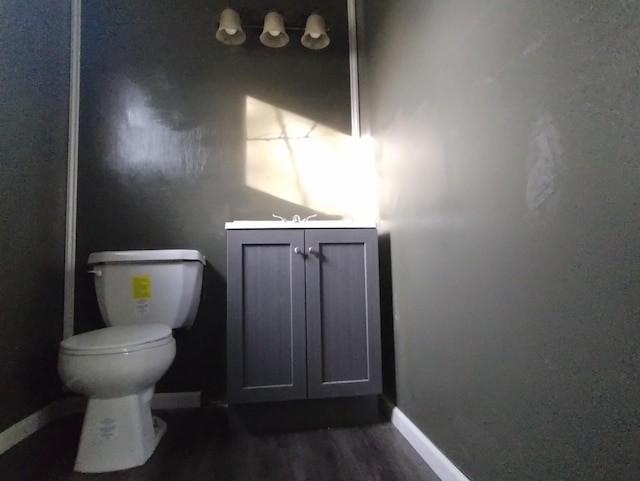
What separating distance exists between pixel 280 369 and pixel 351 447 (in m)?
0.37

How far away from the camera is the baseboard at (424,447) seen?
1.07 m

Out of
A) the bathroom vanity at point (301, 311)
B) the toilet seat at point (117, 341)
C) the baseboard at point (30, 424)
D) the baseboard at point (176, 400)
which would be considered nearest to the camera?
the toilet seat at point (117, 341)

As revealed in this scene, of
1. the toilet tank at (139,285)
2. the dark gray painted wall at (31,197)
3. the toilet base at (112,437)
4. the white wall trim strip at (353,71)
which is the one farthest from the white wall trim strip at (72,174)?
the white wall trim strip at (353,71)

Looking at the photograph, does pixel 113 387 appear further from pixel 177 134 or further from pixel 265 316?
pixel 177 134

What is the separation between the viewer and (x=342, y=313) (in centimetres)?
152

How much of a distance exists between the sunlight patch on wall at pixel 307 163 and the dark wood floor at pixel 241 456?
3.41 ft

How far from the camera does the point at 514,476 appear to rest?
813 millimetres

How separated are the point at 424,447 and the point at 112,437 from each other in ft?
3.37

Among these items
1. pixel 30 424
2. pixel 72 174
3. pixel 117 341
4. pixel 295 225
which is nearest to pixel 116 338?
pixel 117 341

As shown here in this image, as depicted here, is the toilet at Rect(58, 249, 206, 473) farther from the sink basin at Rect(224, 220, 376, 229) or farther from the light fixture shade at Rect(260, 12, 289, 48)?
the light fixture shade at Rect(260, 12, 289, 48)

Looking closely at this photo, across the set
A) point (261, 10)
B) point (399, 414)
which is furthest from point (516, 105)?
point (261, 10)

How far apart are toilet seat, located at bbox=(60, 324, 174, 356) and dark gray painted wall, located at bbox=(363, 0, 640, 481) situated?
912 mm

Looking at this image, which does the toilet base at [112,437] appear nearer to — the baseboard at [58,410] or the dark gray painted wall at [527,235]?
the baseboard at [58,410]

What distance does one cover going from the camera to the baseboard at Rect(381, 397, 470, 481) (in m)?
1.07
